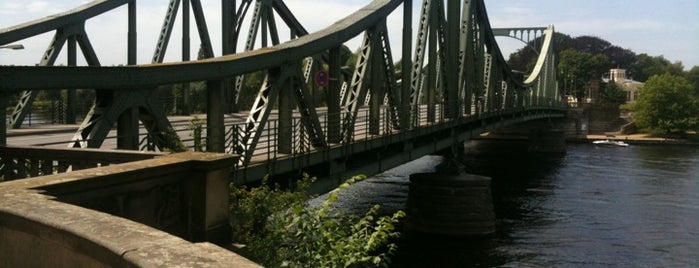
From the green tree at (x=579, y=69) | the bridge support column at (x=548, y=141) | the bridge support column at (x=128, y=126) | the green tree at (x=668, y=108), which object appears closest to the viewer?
the bridge support column at (x=128, y=126)

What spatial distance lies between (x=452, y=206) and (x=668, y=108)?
236ft

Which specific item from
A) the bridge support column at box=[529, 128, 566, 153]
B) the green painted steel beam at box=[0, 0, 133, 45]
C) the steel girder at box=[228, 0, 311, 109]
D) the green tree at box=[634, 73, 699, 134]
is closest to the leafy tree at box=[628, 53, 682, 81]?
the green tree at box=[634, 73, 699, 134]

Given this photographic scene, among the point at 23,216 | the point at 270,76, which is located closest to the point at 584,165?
the point at 270,76

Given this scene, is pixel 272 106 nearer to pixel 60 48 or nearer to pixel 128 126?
pixel 128 126

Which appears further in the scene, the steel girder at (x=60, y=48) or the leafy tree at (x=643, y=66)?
the leafy tree at (x=643, y=66)

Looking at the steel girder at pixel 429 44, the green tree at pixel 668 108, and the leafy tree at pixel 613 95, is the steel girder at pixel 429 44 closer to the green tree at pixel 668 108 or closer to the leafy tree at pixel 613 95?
the green tree at pixel 668 108

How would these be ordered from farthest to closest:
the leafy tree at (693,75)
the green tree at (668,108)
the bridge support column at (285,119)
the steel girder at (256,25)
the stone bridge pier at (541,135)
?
the leafy tree at (693,75) < the green tree at (668,108) < the stone bridge pier at (541,135) < the steel girder at (256,25) < the bridge support column at (285,119)

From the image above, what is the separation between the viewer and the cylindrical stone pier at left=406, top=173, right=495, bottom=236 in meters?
26.1

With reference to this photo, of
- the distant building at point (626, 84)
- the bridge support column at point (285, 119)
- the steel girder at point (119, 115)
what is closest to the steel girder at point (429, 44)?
the bridge support column at point (285, 119)

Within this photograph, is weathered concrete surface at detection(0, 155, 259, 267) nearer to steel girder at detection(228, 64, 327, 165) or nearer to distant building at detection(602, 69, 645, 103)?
steel girder at detection(228, 64, 327, 165)

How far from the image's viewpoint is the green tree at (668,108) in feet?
289

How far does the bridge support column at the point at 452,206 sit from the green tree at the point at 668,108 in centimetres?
6913

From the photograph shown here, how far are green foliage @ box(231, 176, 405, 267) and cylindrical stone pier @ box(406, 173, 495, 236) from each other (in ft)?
59.8

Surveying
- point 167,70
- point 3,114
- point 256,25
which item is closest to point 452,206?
point 256,25
